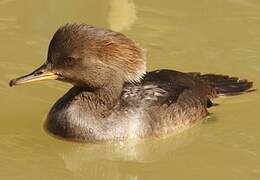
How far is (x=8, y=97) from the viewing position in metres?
10.3

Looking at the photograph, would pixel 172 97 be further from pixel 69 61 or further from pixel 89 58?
pixel 69 61

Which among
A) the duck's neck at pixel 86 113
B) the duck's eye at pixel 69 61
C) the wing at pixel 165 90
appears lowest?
the duck's neck at pixel 86 113

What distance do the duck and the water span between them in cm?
17

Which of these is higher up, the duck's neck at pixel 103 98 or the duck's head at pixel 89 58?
the duck's head at pixel 89 58

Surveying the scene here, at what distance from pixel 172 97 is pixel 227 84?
44.7 inches

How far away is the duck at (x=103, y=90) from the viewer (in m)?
9.14

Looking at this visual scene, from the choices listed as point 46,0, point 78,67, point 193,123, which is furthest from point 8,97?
point 46,0

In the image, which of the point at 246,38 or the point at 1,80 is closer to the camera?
the point at 1,80

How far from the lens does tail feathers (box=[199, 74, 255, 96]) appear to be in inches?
418

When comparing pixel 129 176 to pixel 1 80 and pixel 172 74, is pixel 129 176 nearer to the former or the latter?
pixel 172 74

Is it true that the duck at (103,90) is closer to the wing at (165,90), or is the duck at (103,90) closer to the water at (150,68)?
the wing at (165,90)

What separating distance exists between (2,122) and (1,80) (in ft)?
3.24

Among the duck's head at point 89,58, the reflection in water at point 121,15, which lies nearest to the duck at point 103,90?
the duck's head at point 89,58

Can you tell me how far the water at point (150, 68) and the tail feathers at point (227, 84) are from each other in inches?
4.2
